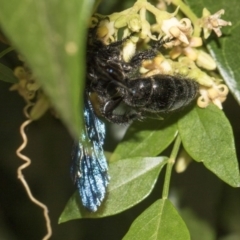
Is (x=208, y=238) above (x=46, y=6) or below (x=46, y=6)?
below

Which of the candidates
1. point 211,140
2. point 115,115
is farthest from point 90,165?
point 211,140

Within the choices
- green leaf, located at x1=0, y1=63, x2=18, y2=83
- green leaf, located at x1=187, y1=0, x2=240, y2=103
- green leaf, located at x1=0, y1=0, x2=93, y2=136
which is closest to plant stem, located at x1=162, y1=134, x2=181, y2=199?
green leaf, located at x1=187, y1=0, x2=240, y2=103

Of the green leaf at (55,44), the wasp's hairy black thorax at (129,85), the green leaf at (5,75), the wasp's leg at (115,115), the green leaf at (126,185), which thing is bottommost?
the green leaf at (126,185)

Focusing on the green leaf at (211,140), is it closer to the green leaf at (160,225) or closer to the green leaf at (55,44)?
the green leaf at (160,225)

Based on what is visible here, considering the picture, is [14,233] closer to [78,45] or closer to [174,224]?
[174,224]

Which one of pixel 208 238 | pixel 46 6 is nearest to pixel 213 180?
pixel 208 238

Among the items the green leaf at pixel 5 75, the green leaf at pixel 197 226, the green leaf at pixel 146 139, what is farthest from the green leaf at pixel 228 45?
the green leaf at pixel 197 226

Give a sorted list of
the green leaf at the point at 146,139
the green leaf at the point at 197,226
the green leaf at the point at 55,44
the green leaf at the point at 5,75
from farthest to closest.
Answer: the green leaf at the point at 197,226, the green leaf at the point at 146,139, the green leaf at the point at 5,75, the green leaf at the point at 55,44
